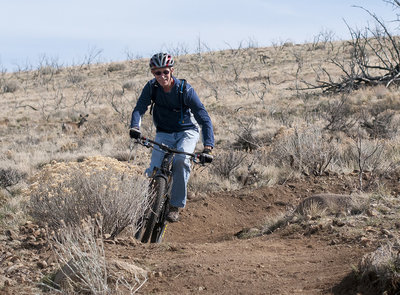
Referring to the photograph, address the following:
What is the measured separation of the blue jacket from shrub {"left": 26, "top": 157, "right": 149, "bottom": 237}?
2.42 ft

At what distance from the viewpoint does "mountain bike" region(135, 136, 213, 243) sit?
18.8 feet

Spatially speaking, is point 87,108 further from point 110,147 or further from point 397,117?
point 397,117

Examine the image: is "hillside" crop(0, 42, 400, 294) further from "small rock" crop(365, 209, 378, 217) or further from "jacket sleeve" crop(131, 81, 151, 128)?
"jacket sleeve" crop(131, 81, 151, 128)

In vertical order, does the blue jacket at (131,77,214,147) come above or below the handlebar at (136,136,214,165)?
above

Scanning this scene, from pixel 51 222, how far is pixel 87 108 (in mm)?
19759

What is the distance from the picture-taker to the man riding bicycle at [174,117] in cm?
591

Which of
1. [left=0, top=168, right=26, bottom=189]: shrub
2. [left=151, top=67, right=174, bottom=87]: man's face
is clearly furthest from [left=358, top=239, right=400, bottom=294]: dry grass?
[left=0, top=168, right=26, bottom=189]: shrub

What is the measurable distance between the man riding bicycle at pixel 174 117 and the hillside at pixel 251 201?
1.65 feet

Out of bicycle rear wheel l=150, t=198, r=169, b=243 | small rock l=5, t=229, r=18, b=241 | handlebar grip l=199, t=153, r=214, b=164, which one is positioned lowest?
small rock l=5, t=229, r=18, b=241

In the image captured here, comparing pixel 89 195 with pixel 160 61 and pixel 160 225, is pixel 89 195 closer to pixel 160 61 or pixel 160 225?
pixel 160 225

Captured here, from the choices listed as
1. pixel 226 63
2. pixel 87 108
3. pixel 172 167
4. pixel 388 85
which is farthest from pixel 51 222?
pixel 226 63

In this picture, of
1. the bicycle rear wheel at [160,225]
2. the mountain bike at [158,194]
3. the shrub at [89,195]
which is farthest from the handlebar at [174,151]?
the bicycle rear wheel at [160,225]

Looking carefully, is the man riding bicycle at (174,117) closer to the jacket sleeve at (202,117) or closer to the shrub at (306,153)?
the jacket sleeve at (202,117)

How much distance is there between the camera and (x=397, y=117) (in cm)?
1434
